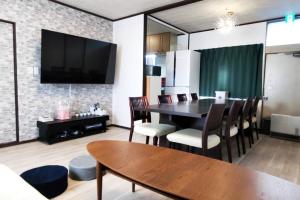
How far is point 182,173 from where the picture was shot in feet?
3.88

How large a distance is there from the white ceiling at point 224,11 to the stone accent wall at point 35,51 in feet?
6.52

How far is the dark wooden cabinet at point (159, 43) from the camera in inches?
224

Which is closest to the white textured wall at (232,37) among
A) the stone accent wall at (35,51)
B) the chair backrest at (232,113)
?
the chair backrest at (232,113)

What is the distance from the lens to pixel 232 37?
201 inches

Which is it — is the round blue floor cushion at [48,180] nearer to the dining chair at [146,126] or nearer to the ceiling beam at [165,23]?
the dining chair at [146,126]

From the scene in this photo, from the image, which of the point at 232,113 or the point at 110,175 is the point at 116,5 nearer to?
the point at 232,113

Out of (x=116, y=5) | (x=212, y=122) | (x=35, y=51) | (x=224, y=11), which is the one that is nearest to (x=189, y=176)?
(x=212, y=122)

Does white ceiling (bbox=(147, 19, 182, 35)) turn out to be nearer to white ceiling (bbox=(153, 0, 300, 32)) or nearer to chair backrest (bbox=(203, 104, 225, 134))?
white ceiling (bbox=(153, 0, 300, 32))

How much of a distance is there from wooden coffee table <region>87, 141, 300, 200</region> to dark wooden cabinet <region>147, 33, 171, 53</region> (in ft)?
15.0

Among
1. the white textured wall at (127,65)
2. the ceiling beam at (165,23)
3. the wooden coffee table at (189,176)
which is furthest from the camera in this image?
the ceiling beam at (165,23)

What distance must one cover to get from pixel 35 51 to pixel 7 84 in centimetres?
75

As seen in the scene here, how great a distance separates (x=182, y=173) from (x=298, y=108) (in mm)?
4357

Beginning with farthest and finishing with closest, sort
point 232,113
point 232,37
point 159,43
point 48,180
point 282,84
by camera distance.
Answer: point 159,43, point 232,37, point 282,84, point 232,113, point 48,180

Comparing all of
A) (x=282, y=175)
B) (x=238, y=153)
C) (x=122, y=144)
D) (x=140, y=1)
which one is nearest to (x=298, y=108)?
(x=238, y=153)
